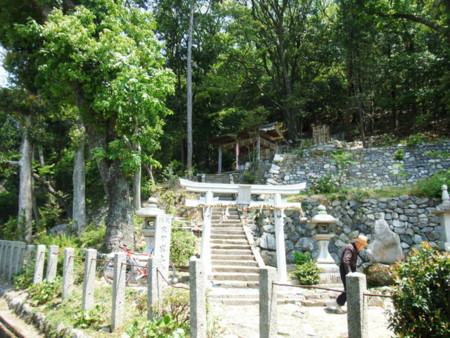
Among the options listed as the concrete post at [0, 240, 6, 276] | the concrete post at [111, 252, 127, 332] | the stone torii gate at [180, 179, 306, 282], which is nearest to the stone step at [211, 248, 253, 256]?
the stone torii gate at [180, 179, 306, 282]

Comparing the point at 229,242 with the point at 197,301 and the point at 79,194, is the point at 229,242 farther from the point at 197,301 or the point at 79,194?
the point at 197,301

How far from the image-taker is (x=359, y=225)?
517 inches

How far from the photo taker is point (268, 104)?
27516 millimetres

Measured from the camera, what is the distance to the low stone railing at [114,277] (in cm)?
429

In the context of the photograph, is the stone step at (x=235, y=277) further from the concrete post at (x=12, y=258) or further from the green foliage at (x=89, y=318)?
the concrete post at (x=12, y=258)

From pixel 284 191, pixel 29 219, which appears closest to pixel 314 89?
pixel 284 191

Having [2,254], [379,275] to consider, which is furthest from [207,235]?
[2,254]

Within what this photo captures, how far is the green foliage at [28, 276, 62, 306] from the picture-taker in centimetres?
709

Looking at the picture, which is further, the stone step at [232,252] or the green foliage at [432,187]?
the green foliage at [432,187]

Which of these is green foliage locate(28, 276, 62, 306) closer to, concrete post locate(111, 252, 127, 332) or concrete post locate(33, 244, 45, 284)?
concrete post locate(33, 244, 45, 284)

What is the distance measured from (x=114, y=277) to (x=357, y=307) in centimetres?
375

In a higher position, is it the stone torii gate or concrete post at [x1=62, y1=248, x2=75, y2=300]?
the stone torii gate

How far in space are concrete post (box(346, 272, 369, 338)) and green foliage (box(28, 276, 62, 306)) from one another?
20.6 ft

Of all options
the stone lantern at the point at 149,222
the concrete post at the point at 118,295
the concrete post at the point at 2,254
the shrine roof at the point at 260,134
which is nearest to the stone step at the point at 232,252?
the stone lantern at the point at 149,222
